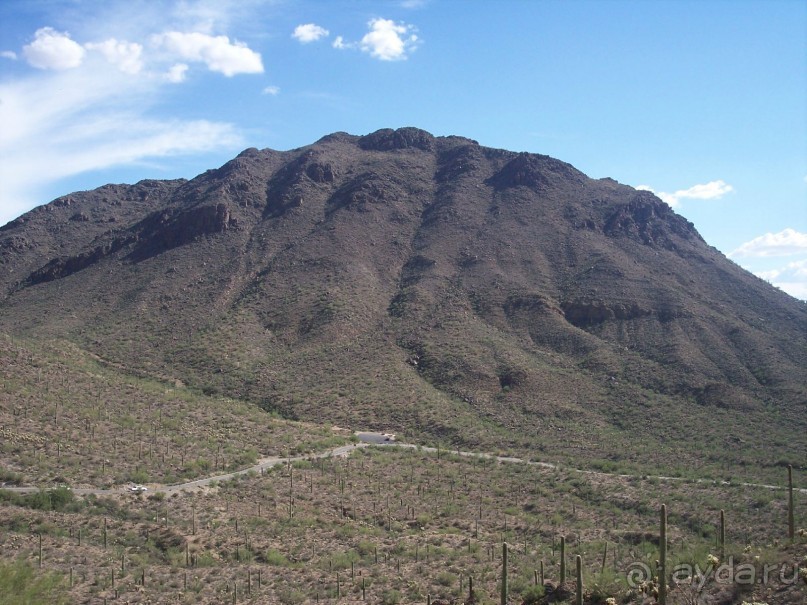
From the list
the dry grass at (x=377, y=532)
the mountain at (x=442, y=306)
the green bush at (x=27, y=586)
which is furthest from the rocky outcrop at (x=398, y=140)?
the green bush at (x=27, y=586)

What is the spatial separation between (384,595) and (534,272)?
6297 cm

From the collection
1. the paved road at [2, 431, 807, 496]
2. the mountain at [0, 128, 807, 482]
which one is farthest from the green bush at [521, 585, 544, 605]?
the mountain at [0, 128, 807, 482]

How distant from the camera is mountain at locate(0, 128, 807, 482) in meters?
51.8

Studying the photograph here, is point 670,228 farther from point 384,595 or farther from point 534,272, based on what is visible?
point 384,595

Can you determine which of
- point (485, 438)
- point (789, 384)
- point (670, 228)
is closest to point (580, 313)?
point (789, 384)

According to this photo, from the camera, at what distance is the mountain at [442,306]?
170 feet

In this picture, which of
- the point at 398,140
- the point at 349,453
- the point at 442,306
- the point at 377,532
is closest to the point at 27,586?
the point at 377,532

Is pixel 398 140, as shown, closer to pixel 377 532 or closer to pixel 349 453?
pixel 349 453

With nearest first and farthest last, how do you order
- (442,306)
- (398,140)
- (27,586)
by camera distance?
1. (27,586)
2. (442,306)
3. (398,140)

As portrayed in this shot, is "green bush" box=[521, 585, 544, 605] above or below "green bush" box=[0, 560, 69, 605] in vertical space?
below

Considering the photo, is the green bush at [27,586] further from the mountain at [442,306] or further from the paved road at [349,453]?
the mountain at [442,306]

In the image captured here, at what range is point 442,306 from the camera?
7275 centimetres

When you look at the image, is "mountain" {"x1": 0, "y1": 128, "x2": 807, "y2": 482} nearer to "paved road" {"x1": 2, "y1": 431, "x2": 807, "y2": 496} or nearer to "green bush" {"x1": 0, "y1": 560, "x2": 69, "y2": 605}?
"paved road" {"x1": 2, "y1": 431, "x2": 807, "y2": 496}

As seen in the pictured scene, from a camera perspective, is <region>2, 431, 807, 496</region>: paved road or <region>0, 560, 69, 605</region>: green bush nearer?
Answer: <region>0, 560, 69, 605</region>: green bush
